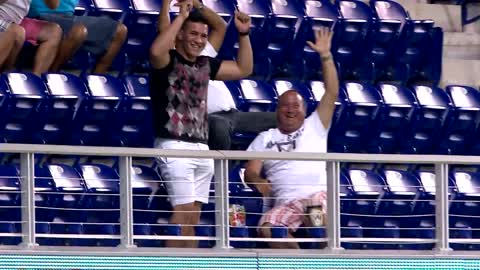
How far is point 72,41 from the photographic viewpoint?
12281 millimetres

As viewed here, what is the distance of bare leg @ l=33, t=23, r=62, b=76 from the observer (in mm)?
12094

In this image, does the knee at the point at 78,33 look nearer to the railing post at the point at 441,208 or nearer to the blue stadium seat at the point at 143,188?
the blue stadium seat at the point at 143,188

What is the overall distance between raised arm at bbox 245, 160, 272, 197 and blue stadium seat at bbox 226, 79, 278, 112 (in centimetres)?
172

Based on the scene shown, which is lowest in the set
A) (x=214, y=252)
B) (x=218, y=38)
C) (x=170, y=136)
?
(x=214, y=252)

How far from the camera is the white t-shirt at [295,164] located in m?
11.0

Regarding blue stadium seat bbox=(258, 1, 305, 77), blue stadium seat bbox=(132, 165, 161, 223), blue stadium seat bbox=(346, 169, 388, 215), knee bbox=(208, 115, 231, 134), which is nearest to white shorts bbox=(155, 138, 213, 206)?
blue stadium seat bbox=(132, 165, 161, 223)

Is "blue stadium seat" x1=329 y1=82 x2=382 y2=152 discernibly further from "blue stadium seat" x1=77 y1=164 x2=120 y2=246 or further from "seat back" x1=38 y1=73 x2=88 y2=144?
"blue stadium seat" x1=77 y1=164 x2=120 y2=246

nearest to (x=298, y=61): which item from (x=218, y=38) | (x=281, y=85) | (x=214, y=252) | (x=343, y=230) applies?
(x=281, y=85)

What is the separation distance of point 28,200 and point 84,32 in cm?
261

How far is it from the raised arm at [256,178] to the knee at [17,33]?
5.92ft

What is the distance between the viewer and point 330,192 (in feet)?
35.0

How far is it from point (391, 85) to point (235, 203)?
3.06 m

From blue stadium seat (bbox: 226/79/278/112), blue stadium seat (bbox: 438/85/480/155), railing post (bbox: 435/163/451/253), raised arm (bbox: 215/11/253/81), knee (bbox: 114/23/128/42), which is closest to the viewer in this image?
railing post (bbox: 435/163/451/253)

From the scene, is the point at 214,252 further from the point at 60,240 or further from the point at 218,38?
the point at 218,38
